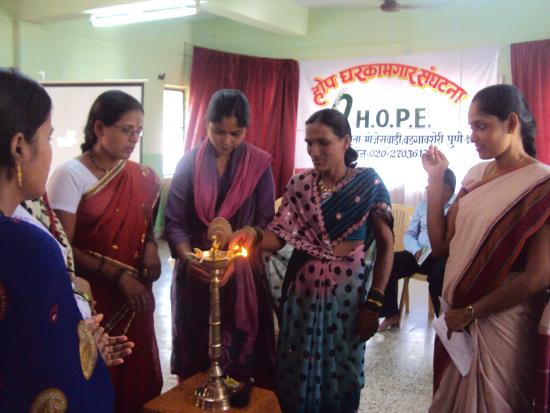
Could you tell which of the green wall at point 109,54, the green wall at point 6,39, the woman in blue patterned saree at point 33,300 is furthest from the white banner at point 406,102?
the woman in blue patterned saree at point 33,300

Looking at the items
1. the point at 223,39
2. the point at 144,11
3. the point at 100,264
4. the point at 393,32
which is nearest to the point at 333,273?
the point at 100,264

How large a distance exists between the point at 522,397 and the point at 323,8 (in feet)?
18.7

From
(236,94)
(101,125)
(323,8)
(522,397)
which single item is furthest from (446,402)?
(323,8)

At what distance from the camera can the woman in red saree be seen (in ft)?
5.36

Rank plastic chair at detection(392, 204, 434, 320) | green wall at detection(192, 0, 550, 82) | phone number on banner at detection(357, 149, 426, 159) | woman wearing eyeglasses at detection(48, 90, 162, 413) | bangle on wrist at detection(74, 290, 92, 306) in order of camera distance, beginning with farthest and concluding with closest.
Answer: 1. phone number on banner at detection(357, 149, 426, 159)
2. green wall at detection(192, 0, 550, 82)
3. plastic chair at detection(392, 204, 434, 320)
4. woman wearing eyeglasses at detection(48, 90, 162, 413)
5. bangle on wrist at detection(74, 290, 92, 306)

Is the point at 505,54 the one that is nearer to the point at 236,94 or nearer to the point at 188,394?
the point at 236,94

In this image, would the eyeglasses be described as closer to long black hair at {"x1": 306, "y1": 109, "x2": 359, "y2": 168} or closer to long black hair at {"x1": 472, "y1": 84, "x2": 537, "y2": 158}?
long black hair at {"x1": 306, "y1": 109, "x2": 359, "y2": 168}

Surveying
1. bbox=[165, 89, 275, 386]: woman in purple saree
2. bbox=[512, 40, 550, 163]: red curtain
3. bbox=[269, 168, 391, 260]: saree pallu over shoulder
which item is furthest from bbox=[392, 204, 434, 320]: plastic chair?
bbox=[269, 168, 391, 260]: saree pallu over shoulder

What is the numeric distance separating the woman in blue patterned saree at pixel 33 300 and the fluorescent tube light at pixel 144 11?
4.19 metres

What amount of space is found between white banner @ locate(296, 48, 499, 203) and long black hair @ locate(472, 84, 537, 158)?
4060 millimetres

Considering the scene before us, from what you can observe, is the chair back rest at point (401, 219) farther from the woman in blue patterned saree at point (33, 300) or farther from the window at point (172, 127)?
the woman in blue patterned saree at point (33, 300)

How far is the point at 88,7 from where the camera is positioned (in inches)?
195

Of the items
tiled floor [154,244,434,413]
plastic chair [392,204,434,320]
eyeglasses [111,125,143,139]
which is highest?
eyeglasses [111,125,143,139]

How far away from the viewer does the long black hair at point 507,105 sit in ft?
5.53
